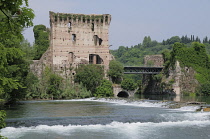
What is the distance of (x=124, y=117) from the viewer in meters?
22.8

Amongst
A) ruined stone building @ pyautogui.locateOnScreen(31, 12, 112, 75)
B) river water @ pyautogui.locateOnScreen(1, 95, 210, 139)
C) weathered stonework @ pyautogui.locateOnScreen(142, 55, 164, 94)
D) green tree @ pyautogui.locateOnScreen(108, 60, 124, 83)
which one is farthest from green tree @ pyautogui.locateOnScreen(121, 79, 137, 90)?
river water @ pyautogui.locateOnScreen(1, 95, 210, 139)

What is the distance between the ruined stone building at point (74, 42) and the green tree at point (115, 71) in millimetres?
858

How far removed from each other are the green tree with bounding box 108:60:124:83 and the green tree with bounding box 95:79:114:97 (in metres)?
2.28

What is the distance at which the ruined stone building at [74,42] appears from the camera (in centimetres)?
4938

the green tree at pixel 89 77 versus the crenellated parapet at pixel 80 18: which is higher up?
the crenellated parapet at pixel 80 18

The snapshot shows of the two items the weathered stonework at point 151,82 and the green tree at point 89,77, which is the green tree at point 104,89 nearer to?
the green tree at point 89,77

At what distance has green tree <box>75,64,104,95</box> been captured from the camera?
4697 cm

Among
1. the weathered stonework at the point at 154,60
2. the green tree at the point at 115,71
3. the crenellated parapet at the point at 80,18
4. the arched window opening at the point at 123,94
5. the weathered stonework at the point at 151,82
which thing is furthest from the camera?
the weathered stonework at the point at 154,60

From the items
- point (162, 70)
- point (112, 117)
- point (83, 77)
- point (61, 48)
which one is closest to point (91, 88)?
point (83, 77)

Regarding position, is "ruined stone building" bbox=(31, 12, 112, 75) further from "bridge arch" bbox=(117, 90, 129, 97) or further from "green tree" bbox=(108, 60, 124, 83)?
"bridge arch" bbox=(117, 90, 129, 97)

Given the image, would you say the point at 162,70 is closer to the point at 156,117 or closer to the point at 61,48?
the point at 61,48

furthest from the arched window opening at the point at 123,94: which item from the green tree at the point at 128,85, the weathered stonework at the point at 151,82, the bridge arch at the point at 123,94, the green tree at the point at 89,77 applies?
the weathered stonework at the point at 151,82

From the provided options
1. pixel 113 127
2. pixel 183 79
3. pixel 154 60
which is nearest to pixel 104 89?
pixel 183 79

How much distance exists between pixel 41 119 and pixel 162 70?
42.2 metres
